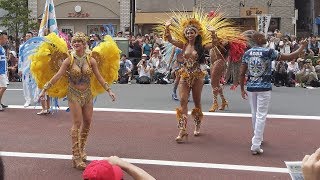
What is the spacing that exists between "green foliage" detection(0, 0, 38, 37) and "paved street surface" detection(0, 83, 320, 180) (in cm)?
1809

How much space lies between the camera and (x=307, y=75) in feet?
56.3

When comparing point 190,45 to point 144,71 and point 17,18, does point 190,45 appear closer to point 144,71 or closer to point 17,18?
point 144,71

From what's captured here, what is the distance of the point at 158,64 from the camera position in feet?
60.9

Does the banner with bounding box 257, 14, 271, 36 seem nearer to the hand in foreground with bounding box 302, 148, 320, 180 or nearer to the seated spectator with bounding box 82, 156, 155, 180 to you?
the seated spectator with bounding box 82, 156, 155, 180

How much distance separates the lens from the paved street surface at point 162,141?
6879 mm

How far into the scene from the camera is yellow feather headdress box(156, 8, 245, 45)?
830 cm

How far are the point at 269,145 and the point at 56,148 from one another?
3486mm

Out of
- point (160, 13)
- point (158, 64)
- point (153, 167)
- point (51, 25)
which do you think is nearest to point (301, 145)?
point (153, 167)

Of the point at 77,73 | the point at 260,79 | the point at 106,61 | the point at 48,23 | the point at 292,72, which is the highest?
the point at 48,23

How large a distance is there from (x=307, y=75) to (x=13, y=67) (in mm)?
10767

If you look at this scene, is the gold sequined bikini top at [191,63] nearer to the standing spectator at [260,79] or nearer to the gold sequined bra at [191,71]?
the gold sequined bra at [191,71]

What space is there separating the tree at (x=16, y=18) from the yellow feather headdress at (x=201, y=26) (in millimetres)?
22312

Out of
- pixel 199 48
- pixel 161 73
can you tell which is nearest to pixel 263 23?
pixel 161 73

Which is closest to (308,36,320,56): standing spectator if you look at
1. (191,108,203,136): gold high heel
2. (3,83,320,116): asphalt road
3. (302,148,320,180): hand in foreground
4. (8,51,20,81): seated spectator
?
(3,83,320,116): asphalt road
